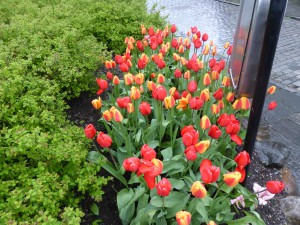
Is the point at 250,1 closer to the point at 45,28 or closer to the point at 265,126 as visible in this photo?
the point at 265,126

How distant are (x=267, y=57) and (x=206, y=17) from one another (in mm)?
6353

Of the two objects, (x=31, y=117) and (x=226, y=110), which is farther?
(x=226, y=110)

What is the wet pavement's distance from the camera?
3.27 meters

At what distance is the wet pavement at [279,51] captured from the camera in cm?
327

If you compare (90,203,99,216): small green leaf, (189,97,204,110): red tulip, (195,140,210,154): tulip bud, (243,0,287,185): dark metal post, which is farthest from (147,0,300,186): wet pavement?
(90,203,99,216): small green leaf

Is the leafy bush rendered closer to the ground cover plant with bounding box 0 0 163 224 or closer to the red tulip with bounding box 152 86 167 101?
the ground cover plant with bounding box 0 0 163 224

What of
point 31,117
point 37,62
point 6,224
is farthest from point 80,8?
point 6,224

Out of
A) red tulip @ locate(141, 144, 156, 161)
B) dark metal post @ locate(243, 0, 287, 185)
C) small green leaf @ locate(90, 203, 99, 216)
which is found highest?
dark metal post @ locate(243, 0, 287, 185)

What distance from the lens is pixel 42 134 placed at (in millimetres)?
1944

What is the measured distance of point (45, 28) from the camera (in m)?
3.57

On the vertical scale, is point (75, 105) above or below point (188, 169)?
below

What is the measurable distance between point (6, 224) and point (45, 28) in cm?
257

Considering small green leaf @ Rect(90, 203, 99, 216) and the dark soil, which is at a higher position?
small green leaf @ Rect(90, 203, 99, 216)

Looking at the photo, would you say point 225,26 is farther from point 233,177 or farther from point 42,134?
point 233,177
